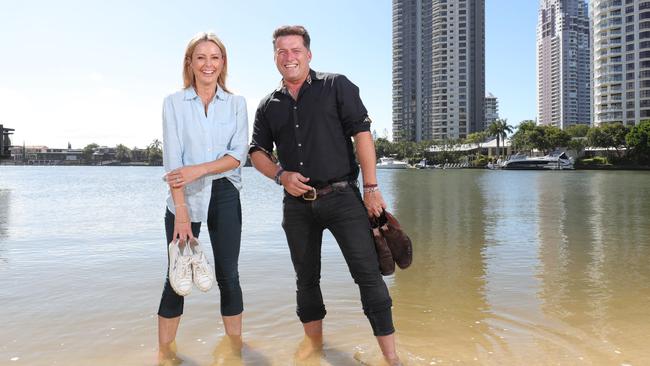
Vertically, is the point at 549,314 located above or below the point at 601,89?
below

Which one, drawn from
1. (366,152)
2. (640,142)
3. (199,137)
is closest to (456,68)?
(640,142)

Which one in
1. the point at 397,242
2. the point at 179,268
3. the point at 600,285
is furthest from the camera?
the point at 600,285

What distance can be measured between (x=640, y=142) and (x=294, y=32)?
11167cm

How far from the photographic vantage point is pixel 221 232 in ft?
12.2

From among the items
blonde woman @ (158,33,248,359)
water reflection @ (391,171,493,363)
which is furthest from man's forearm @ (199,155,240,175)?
water reflection @ (391,171,493,363)

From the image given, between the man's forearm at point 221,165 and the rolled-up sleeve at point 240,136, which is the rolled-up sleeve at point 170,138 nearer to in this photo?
the man's forearm at point 221,165

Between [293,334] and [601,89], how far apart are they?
5901 inches

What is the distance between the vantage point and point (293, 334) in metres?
4.59

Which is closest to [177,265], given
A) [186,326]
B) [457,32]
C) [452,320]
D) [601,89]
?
[186,326]

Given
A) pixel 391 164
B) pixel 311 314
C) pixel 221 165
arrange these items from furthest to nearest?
pixel 391 164, pixel 311 314, pixel 221 165

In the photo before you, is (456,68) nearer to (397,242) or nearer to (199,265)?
(397,242)

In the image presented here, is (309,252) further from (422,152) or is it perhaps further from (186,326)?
(422,152)

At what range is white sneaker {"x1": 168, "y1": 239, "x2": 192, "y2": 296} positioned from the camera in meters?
3.45

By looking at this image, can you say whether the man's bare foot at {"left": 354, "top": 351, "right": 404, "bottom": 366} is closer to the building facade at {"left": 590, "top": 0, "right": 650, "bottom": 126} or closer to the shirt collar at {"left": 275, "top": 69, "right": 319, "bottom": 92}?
the shirt collar at {"left": 275, "top": 69, "right": 319, "bottom": 92}
